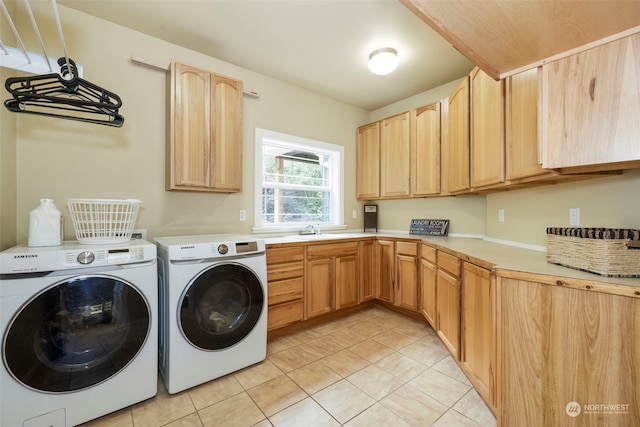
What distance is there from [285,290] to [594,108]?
2.27m

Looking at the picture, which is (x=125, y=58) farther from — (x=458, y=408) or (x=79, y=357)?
(x=458, y=408)

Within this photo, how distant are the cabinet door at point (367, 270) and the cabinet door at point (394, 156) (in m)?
0.75

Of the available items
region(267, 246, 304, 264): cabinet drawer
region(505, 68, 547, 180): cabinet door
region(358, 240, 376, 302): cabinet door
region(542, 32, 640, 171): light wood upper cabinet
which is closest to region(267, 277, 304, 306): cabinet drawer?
region(267, 246, 304, 264): cabinet drawer

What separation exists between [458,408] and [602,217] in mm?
1340

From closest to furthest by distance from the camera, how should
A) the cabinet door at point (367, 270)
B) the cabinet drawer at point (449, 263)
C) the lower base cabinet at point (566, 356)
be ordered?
the lower base cabinet at point (566, 356)
the cabinet drawer at point (449, 263)
the cabinet door at point (367, 270)

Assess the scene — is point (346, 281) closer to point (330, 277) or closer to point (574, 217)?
point (330, 277)

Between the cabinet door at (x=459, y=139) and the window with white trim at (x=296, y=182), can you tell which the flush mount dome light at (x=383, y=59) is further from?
the window with white trim at (x=296, y=182)

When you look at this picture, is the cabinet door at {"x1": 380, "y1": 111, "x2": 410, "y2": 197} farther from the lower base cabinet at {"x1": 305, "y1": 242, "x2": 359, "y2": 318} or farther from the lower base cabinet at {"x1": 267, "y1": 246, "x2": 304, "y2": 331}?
the lower base cabinet at {"x1": 267, "y1": 246, "x2": 304, "y2": 331}

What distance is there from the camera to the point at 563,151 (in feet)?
3.65

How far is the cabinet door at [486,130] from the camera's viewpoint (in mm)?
1852

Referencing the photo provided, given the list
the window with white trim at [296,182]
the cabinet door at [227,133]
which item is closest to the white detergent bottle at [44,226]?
the cabinet door at [227,133]

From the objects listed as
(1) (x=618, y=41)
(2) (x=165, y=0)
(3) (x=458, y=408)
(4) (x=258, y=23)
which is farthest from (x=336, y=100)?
(3) (x=458, y=408)

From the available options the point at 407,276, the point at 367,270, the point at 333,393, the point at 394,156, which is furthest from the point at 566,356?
the point at 394,156

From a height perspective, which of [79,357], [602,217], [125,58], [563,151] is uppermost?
[125,58]
